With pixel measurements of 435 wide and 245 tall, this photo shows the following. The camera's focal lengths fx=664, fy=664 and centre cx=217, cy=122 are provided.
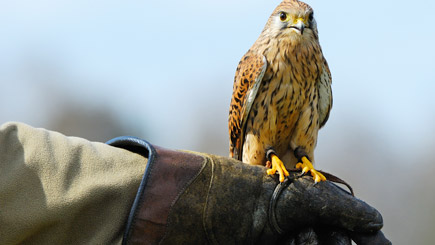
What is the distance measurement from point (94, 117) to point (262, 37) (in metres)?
29.3

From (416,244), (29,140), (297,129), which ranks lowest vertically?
(416,244)

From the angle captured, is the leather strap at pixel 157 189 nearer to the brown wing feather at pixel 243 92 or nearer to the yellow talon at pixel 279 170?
the yellow talon at pixel 279 170

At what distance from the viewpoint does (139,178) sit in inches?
110

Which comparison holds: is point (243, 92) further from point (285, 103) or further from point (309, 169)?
point (309, 169)

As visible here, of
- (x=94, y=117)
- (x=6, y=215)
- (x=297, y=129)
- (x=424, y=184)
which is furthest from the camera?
(x=94, y=117)

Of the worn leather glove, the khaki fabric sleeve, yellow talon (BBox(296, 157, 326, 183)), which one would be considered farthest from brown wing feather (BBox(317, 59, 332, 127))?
the khaki fabric sleeve

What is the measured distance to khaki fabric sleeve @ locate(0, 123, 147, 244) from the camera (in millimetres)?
2576

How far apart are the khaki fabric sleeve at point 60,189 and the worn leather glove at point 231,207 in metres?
0.10

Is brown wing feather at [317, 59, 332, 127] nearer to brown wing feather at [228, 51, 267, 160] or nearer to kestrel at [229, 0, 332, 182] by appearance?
kestrel at [229, 0, 332, 182]

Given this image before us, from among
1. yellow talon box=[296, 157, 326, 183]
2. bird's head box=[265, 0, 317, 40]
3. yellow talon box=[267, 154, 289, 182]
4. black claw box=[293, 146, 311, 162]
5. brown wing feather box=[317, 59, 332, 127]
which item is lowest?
black claw box=[293, 146, 311, 162]

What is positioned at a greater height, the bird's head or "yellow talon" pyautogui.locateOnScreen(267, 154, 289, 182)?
the bird's head

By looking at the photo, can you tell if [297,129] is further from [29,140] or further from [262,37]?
[29,140]

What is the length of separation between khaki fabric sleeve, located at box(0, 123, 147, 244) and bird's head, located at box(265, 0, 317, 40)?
188cm

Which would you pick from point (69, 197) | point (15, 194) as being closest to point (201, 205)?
point (69, 197)
